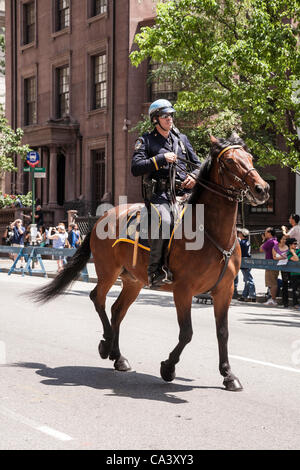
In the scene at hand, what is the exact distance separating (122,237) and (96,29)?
2718cm

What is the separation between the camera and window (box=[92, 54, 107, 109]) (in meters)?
32.4

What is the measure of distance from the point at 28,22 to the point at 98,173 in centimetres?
1168

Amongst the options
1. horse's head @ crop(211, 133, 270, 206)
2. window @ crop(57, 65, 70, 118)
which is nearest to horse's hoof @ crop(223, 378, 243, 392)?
horse's head @ crop(211, 133, 270, 206)

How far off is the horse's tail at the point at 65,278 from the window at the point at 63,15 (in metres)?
29.1

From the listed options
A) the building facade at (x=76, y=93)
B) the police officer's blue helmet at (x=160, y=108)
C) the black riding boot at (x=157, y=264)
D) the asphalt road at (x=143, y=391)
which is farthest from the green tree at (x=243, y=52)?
the building facade at (x=76, y=93)

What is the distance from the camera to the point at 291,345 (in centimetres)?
938

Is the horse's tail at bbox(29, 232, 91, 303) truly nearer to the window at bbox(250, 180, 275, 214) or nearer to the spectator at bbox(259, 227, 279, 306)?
the spectator at bbox(259, 227, 279, 306)

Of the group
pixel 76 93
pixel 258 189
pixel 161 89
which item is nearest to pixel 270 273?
pixel 258 189

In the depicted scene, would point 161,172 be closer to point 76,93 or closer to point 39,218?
point 39,218

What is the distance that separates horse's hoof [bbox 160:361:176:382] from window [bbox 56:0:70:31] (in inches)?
1229

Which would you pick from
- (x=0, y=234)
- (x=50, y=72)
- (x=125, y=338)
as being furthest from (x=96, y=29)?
(x=125, y=338)

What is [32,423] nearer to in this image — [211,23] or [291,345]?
[291,345]

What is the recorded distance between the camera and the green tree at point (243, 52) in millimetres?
14945

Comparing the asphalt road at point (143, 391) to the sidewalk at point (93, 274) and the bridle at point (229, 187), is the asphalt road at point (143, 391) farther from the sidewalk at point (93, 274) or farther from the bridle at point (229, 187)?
the sidewalk at point (93, 274)
